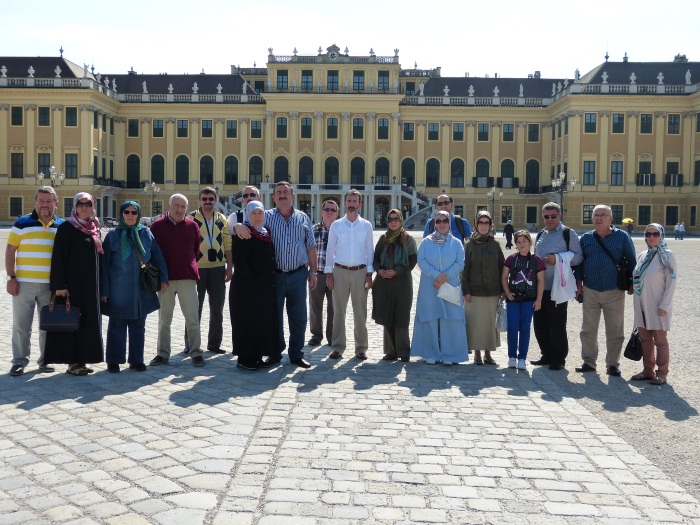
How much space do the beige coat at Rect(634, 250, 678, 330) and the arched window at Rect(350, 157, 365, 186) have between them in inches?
2138

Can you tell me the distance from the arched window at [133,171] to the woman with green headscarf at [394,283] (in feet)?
182

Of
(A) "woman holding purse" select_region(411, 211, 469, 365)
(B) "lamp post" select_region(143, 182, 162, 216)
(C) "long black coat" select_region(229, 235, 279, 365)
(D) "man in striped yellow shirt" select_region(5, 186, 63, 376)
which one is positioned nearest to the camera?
(D) "man in striped yellow shirt" select_region(5, 186, 63, 376)

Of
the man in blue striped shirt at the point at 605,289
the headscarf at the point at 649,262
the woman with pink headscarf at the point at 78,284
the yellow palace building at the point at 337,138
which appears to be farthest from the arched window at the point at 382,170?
the woman with pink headscarf at the point at 78,284

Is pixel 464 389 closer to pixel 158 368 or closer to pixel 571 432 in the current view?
pixel 571 432

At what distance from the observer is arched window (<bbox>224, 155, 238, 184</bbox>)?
6166 cm

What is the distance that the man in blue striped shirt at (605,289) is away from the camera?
822cm

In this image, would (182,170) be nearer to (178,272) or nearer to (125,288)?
(178,272)

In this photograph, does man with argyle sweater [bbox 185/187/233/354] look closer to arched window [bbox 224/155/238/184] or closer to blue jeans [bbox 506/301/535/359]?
blue jeans [bbox 506/301/535/359]

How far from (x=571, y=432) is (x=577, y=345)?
4.23 m

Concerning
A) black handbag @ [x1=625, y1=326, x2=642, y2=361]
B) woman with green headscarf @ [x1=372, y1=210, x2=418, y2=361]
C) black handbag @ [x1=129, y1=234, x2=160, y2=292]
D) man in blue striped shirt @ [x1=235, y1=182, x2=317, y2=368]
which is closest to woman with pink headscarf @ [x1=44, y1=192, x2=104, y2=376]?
black handbag @ [x1=129, y1=234, x2=160, y2=292]

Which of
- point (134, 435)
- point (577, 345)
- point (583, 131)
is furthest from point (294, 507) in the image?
point (583, 131)

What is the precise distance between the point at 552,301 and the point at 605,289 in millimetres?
607

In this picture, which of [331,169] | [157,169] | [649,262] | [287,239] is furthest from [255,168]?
[649,262]

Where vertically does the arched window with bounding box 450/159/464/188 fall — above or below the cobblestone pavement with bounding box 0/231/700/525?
above
